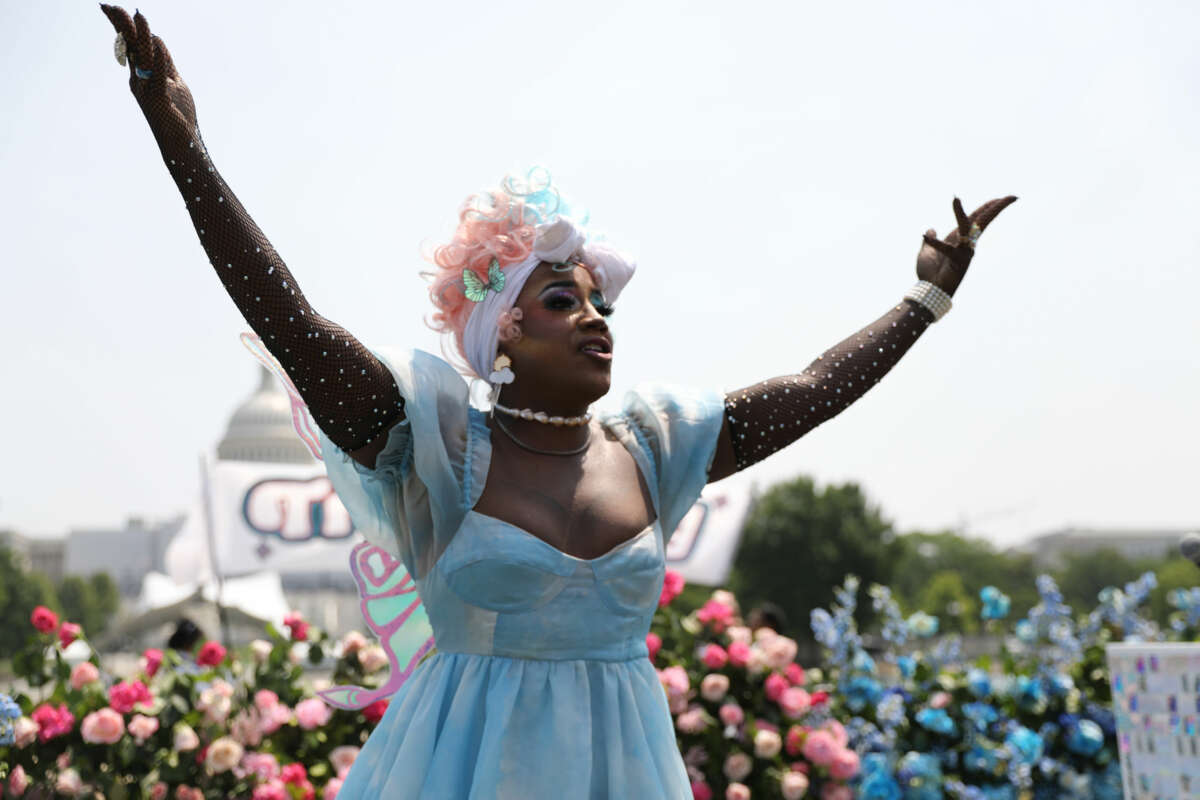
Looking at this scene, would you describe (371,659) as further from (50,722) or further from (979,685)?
(979,685)

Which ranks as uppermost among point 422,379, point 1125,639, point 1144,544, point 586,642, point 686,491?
point 422,379

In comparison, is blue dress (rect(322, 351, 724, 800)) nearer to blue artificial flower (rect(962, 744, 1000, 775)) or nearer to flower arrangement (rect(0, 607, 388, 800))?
flower arrangement (rect(0, 607, 388, 800))

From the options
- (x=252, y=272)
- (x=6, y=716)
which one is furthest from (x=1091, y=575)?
(x=252, y=272)

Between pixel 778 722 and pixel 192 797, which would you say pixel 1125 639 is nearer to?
pixel 778 722

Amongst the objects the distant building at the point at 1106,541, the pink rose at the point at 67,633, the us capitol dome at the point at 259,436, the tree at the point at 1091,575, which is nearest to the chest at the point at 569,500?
the pink rose at the point at 67,633

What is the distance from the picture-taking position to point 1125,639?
5.60 meters

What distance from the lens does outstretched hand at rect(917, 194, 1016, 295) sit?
3.23 m

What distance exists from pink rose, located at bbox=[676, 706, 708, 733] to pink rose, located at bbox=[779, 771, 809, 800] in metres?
0.38

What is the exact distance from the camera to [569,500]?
8.68 feet

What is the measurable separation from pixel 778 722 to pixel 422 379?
3.09 m

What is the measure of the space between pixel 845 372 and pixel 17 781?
3259mm

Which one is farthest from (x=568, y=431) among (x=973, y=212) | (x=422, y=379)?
(x=973, y=212)

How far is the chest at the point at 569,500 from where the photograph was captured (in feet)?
8.47

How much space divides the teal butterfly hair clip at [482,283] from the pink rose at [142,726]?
262cm
